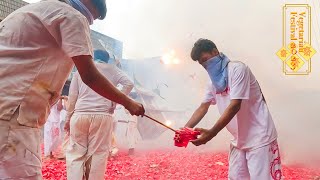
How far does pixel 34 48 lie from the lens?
76.2 inches

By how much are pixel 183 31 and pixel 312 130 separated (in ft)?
17.9

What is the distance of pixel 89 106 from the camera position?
4949mm

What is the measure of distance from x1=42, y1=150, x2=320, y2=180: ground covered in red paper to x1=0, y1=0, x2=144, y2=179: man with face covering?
498cm

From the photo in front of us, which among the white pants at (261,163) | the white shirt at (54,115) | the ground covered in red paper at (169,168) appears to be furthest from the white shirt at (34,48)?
the white shirt at (54,115)

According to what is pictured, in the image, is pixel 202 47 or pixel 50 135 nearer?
pixel 202 47

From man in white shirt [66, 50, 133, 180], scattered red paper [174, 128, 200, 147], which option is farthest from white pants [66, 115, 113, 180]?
scattered red paper [174, 128, 200, 147]

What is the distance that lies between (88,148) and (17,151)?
3.12 m

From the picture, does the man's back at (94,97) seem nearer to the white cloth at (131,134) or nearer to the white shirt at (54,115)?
the white shirt at (54,115)

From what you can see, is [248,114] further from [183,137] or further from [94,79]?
[94,79]

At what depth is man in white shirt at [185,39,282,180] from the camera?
340 centimetres

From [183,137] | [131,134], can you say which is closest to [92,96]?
[183,137]

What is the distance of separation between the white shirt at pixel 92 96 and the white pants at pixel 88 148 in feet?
0.36

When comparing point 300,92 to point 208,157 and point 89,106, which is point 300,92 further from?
point 89,106

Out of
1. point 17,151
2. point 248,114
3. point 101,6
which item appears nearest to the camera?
point 17,151
